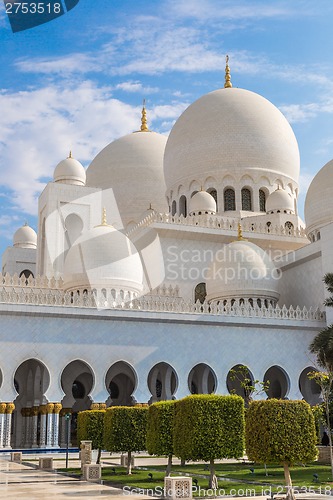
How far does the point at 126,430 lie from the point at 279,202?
55.0ft

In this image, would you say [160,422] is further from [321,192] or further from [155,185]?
[155,185]

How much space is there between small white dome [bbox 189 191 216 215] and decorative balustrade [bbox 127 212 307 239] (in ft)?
1.12

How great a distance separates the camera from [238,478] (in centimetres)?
1134

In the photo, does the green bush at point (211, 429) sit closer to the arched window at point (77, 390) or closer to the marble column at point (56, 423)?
the marble column at point (56, 423)

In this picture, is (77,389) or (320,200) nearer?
(77,389)

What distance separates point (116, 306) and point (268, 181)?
11.8 metres

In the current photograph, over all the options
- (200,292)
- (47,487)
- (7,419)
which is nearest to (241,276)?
(200,292)

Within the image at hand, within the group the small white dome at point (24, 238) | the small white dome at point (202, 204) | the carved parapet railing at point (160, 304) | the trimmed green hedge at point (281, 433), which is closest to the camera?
the trimmed green hedge at point (281, 433)

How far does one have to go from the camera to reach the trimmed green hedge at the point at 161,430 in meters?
10.9

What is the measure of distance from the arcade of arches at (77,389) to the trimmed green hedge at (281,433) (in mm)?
10437

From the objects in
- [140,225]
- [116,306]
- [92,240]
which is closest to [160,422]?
[116,306]

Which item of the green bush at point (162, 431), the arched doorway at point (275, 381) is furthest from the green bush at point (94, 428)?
the arched doorway at point (275, 381)

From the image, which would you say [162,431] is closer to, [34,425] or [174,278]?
[34,425]

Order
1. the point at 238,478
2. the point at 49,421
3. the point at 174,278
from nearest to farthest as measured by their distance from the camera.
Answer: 1. the point at 238,478
2. the point at 49,421
3. the point at 174,278
